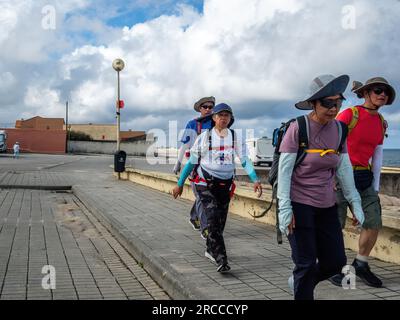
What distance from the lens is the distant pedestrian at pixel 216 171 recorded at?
5.37m

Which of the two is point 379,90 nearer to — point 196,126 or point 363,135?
point 363,135

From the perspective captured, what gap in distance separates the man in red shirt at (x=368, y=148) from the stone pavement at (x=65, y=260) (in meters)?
2.00


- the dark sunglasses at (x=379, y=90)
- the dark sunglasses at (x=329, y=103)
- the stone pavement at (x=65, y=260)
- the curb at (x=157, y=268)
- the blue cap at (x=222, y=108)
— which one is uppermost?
the dark sunglasses at (x=379, y=90)

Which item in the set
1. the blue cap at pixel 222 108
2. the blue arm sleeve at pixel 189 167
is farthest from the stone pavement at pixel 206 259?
the blue cap at pixel 222 108

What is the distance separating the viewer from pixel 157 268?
18.4ft

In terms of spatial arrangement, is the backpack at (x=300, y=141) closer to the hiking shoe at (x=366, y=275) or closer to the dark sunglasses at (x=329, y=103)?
the dark sunglasses at (x=329, y=103)

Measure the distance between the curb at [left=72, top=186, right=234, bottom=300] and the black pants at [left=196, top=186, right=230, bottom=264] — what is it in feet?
1.57

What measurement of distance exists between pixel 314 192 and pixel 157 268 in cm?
247

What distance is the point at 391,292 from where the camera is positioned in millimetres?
4520

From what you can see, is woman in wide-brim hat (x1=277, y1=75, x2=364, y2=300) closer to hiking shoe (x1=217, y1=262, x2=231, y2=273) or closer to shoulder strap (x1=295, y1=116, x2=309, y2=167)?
shoulder strap (x1=295, y1=116, x2=309, y2=167)

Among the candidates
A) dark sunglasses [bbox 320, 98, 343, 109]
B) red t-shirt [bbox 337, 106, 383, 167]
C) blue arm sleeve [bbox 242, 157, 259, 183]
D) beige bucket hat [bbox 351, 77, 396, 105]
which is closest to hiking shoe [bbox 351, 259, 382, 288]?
red t-shirt [bbox 337, 106, 383, 167]
